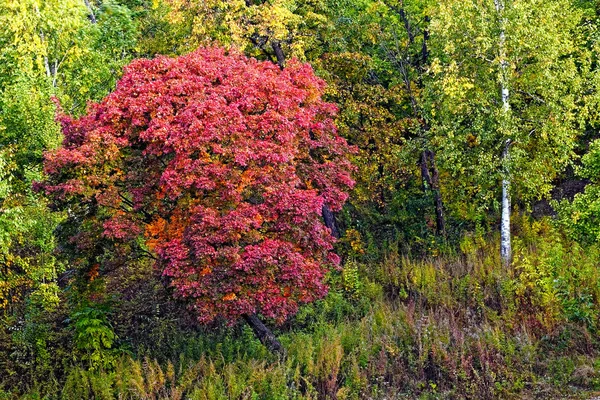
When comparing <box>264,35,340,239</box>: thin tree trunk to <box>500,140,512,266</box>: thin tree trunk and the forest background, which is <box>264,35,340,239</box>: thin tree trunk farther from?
<box>500,140,512,266</box>: thin tree trunk

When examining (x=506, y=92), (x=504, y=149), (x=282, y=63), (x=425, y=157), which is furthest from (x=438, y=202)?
(x=282, y=63)

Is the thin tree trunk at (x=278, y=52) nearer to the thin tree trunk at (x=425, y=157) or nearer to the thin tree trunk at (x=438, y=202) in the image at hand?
the thin tree trunk at (x=425, y=157)

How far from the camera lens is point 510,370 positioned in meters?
13.8

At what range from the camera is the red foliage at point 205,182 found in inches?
484

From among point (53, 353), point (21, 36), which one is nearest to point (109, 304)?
point (53, 353)

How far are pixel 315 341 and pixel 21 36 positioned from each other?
11.7 metres

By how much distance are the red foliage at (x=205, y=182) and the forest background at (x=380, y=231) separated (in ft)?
4.13

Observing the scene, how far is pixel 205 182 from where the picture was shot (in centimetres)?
1233

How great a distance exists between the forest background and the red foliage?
1.26 metres

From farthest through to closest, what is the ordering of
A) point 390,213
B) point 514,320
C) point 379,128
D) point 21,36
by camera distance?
point 390,213
point 379,128
point 21,36
point 514,320

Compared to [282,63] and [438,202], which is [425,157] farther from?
[282,63]

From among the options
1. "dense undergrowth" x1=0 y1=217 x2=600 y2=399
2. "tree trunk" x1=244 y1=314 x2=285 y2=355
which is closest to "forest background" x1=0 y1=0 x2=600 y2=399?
"dense undergrowth" x1=0 y1=217 x2=600 y2=399

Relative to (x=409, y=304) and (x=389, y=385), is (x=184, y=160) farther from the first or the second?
(x=409, y=304)

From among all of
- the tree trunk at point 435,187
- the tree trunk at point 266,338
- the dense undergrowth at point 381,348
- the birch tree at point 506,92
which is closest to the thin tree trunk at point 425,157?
the tree trunk at point 435,187
